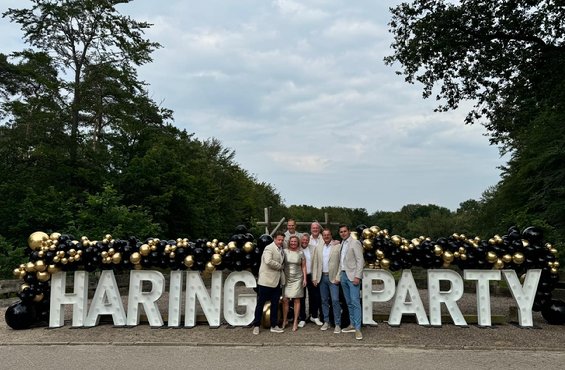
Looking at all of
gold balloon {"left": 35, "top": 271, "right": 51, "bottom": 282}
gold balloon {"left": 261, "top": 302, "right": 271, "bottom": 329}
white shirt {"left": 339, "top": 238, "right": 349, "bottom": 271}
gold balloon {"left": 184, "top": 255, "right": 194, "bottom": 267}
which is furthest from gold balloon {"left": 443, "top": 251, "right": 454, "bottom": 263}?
gold balloon {"left": 35, "top": 271, "right": 51, "bottom": 282}

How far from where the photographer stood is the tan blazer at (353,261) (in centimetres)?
789

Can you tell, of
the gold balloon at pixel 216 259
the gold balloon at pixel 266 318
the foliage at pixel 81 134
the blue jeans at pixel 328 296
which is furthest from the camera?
the foliage at pixel 81 134

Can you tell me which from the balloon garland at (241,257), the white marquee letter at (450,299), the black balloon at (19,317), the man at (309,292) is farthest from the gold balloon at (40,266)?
the white marquee letter at (450,299)

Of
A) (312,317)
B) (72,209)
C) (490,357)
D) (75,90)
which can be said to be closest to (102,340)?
(312,317)

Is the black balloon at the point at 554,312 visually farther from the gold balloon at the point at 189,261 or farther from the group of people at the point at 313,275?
the gold balloon at the point at 189,261

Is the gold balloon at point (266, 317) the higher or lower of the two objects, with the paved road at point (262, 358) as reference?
higher

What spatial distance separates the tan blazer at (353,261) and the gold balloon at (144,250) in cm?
355

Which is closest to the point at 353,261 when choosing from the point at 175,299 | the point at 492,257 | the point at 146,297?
the point at 492,257

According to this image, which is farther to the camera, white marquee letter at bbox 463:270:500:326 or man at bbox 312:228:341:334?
white marquee letter at bbox 463:270:500:326

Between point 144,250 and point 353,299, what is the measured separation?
12.5 feet

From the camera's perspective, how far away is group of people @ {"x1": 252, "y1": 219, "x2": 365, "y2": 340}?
7934 mm

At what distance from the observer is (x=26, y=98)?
69.6ft

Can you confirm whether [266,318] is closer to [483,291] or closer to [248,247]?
[248,247]

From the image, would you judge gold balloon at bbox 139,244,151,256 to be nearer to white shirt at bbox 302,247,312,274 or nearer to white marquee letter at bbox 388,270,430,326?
white shirt at bbox 302,247,312,274
